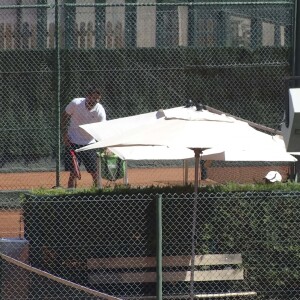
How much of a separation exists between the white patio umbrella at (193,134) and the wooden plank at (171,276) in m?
0.81

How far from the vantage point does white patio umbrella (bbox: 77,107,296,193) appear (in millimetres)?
9172

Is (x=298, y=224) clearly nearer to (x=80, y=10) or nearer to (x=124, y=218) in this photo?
(x=124, y=218)

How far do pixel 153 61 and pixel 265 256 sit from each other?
21.5 ft

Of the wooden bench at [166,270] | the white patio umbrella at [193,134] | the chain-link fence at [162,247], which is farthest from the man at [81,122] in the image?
the wooden bench at [166,270]

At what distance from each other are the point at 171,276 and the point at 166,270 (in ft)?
0.25

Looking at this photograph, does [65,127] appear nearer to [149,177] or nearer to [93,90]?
[93,90]

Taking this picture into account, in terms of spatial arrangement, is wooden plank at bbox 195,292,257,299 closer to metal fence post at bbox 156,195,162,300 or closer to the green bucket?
metal fence post at bbox 156,195,162,300

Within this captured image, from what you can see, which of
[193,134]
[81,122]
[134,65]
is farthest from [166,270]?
[134,65]

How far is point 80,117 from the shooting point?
14305 mm

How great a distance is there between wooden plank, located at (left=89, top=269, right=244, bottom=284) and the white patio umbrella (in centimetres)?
81

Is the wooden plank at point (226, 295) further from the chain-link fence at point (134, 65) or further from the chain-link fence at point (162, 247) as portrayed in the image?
the chain-link fence at point (134, 65)

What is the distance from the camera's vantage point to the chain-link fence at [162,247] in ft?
31.1

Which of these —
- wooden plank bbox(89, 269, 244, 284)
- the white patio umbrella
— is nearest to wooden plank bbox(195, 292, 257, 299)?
wooden plank bbox(89, 269, 244, 284)

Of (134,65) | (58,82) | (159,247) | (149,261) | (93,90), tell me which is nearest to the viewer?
(159,247)
